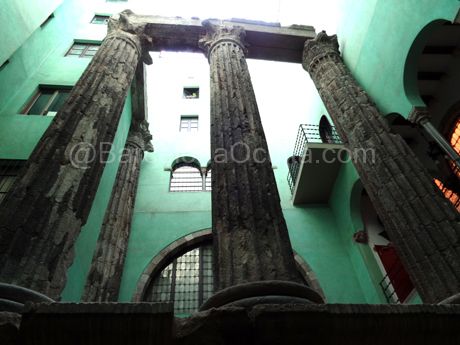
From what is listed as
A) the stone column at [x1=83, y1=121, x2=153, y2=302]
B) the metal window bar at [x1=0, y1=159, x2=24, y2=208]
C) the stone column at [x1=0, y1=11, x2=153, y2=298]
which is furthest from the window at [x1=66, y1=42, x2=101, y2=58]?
the stone column at [x1=0, y1=11, x2=153, y2=298]

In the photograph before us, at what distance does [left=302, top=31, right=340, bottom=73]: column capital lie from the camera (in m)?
8.79

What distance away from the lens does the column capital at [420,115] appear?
278 inches

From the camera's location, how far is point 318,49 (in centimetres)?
895

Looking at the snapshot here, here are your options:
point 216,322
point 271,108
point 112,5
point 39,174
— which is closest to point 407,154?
point 216,322

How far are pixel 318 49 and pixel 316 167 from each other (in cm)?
331

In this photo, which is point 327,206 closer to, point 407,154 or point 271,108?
point 271,108

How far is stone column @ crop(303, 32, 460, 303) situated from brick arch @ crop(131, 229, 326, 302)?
466 cm

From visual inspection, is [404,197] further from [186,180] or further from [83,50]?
[83,50]

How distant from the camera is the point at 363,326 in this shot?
2170mm

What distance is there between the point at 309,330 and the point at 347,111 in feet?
17.7

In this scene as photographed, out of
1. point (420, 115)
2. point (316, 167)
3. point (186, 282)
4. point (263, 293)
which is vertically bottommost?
point (263, 293)

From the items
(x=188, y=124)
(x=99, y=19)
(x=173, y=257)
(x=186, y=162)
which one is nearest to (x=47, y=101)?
(x=186, y=162)

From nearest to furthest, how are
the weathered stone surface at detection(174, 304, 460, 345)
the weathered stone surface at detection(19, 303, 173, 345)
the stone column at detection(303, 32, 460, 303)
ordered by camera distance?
the weathered stone surface at detection(19, 303, 173, 345) < the weathered stone surface at detection(174, 304, 460, 345) < the stone column at detection(303, 32, 460, 303)

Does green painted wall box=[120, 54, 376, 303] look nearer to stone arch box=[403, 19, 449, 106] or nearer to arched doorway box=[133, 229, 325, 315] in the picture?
arched doorway box=[133, 229, 325, 315]
